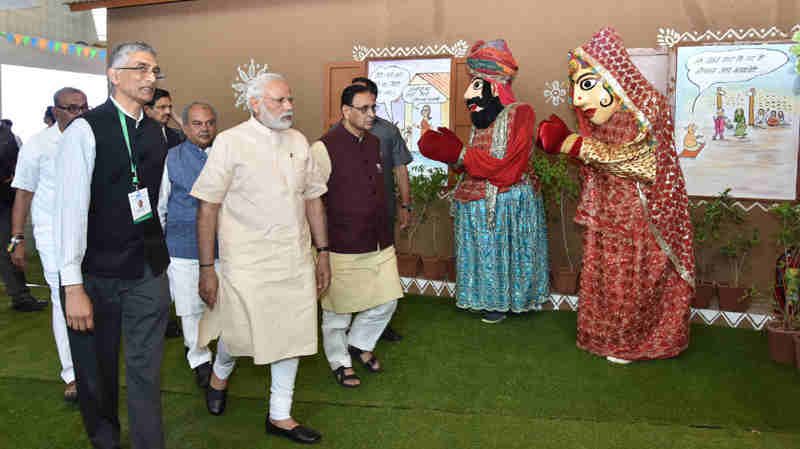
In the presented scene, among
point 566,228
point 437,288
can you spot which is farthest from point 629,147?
point 437,288

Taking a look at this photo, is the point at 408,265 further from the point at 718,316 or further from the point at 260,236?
the point at 260,236

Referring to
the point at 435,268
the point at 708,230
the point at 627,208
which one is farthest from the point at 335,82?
→ the point at 708,230

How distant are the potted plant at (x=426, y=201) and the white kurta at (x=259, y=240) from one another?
2.73 meters

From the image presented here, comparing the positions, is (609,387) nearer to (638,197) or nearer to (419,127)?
(638,197)

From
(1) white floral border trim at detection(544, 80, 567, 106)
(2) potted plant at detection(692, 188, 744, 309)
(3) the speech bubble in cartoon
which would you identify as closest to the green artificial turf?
(2) potted plant at detection(692, 188, 744, 309)

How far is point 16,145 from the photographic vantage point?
5809mm

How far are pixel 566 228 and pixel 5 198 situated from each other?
4.83 m

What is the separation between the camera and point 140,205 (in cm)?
237

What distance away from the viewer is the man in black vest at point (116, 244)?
87.1 inches

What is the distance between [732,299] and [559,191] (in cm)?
151

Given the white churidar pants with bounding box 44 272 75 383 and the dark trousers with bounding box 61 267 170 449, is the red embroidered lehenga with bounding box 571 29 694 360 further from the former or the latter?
the white churidar pants with bounding box 44 272 75 383

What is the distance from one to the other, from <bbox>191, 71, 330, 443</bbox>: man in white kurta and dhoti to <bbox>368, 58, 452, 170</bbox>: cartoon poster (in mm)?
3251

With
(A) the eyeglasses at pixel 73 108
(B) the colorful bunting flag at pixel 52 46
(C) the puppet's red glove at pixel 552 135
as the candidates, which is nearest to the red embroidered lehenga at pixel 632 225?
(C) the puppet's red glove at pixel 552 135

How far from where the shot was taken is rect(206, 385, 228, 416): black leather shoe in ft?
10.8
